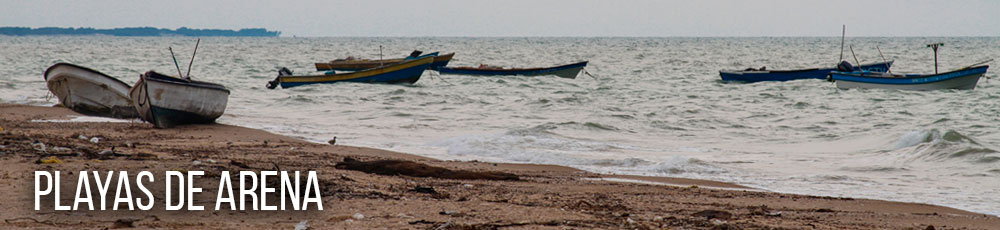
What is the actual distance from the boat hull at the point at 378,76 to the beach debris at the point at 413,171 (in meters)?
17.3

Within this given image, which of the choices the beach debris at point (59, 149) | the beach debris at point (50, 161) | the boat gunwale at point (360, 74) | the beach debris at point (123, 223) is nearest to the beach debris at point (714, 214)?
the beach debris at point (123, 223)

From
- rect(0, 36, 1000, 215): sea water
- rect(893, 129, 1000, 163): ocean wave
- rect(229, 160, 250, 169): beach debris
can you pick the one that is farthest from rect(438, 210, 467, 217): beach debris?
rect(893, 129, 1000, 163): ocean wave

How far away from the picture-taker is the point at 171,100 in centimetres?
1305

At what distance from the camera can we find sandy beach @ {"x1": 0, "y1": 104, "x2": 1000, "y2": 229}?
18.0 feet

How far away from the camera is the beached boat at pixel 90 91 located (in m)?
14.3

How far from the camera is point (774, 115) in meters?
18.7

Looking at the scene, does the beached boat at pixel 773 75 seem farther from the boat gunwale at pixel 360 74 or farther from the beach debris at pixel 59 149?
the beach debris at pixel 59 149

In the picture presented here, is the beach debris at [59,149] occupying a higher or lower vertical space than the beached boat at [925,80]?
lower

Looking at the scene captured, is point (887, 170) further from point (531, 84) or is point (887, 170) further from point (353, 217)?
point (531, 84)

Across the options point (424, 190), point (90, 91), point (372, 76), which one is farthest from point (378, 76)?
point (424, 190)

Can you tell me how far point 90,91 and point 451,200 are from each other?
1035 cm

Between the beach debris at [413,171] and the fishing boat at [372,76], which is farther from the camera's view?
the fishing boat at [372,76]

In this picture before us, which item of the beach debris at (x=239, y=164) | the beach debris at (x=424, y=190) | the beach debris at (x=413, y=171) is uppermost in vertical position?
the beach debris at (x=424, y=190)

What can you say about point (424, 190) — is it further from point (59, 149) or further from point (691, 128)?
point (691, 128)
